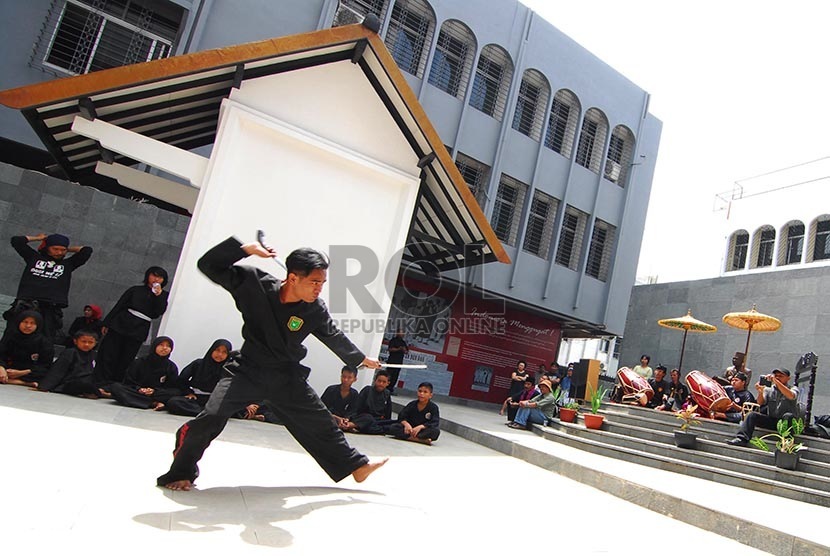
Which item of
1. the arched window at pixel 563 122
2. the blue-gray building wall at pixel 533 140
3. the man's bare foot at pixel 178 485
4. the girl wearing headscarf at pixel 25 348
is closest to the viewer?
the man's bare foot at pixel 178 485

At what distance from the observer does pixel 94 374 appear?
639 centimetres

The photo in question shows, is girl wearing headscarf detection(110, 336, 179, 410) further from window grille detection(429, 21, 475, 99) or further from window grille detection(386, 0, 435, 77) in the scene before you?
window grille detection(429, 21, 475, 99)

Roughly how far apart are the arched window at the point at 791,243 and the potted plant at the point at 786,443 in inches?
506

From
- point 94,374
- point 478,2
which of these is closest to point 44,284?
point 94,374

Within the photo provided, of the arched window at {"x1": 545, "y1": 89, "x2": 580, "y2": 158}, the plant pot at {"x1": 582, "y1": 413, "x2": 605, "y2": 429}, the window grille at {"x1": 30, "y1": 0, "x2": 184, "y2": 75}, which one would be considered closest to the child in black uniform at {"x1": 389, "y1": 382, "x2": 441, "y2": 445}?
the plant pot at {"x1": 582, "y1": 413, "x2": 605, "y2": 429}

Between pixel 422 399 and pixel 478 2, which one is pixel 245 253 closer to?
pixel 422 399

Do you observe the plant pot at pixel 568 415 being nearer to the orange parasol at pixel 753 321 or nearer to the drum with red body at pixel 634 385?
the drum with red body at pixel 634 385

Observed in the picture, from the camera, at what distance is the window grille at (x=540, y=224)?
1653 centimetres

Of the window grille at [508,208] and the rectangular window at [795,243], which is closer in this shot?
the window grille at [508,208]

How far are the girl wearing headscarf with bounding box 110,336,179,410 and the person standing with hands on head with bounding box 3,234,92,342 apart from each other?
1.28 metres

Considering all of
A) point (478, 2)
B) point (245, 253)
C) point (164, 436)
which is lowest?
point (164, 436)

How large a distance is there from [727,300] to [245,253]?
17874mm

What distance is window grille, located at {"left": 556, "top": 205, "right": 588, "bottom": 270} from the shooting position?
1711cm

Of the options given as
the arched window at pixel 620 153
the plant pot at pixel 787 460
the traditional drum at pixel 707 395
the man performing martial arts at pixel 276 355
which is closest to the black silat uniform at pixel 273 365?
the man performing martial arts at pixel 276 355
